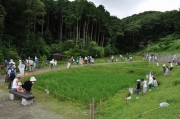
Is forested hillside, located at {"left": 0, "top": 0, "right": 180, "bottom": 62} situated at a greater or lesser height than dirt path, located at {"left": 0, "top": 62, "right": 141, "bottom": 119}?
greater

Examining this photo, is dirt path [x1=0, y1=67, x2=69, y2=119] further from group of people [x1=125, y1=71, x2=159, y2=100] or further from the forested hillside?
the forested hillside

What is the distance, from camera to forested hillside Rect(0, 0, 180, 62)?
123 feet

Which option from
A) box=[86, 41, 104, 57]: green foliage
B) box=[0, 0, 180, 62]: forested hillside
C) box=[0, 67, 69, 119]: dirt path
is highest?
box=[0, 0, 180, 62]: forested hillside

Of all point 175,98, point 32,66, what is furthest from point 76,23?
point 175,98

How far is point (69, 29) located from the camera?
2386 inches

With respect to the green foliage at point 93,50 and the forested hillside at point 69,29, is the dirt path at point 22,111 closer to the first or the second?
the forested hillside at point 69,29

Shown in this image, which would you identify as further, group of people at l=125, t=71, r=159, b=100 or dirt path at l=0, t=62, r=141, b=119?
group of people at l=125, t=71, r=159, b=100

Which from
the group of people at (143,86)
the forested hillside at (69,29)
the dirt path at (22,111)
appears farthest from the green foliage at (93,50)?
the dirt path at (22,111)

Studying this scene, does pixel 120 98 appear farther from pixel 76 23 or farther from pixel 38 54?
pixel 76 23

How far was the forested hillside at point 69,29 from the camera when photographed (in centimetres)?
3753

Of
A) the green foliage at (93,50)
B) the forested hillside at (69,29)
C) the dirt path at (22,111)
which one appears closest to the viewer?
the dirt path at (22,111)

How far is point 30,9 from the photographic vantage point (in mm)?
38750

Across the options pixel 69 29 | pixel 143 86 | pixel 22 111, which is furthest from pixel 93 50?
pixel 22 111

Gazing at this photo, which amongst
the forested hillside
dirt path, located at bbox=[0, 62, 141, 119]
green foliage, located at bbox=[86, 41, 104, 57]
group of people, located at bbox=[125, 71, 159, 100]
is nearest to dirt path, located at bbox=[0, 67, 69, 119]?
dirt path, located at bbox=[0, 62, 141, 119]
